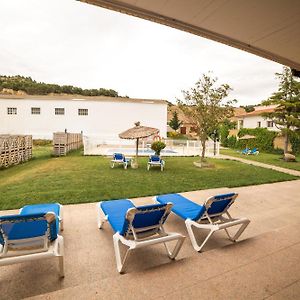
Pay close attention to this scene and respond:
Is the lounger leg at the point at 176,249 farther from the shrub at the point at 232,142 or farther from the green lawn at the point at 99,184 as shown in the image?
the shrub at the point at 232,142

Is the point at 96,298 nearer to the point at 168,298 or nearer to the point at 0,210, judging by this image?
the point at 168,298

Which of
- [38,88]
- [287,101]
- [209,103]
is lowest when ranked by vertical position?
[209,103]

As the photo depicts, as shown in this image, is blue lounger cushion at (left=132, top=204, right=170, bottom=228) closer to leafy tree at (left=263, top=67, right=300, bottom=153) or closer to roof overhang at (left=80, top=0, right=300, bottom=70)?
roof overhang at (left=80, top=0, right=300, bottom=70)

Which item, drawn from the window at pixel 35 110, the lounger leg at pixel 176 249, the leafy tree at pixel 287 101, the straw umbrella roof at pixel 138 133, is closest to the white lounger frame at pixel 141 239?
the lounger leg at pixel 176 249

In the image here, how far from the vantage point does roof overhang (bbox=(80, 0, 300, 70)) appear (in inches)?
102

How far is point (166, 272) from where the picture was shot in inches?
111

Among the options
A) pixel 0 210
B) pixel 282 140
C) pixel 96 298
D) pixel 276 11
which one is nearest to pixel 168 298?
pixel 96 298

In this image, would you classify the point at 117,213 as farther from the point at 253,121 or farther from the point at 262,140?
the point at 253,121

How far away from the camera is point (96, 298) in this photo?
231 centimetres

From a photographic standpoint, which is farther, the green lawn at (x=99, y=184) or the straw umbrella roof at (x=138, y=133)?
the straw umbrella roof at (x=138, y=133)

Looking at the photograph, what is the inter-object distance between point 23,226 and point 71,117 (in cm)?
2953

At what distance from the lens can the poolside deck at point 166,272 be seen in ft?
8.04

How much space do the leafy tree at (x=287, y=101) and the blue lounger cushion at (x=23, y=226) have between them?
20013 mm

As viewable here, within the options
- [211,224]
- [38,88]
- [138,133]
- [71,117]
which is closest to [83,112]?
[71,117]
